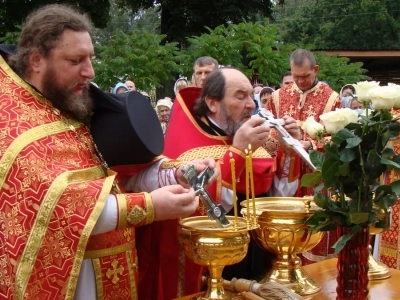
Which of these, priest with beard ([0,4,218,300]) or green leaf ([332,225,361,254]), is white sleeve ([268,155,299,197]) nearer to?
priest with beard ([0,4,218,300])

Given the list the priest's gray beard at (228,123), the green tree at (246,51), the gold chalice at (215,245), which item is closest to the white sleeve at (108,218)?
the gold chalice at (215,245)

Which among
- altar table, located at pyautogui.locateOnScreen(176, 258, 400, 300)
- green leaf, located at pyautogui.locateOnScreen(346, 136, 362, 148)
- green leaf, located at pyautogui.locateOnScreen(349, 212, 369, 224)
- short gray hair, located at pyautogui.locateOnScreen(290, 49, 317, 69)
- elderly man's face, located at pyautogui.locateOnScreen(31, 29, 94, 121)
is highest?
short gray hair, located at pyautogui.locateOnScreen(290, 49, 317, 69)

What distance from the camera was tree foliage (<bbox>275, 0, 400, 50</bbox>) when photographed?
38406mm

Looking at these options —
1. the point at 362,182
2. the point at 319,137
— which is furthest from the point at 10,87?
the point at 362,182

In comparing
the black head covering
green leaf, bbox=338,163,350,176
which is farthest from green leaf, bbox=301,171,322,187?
the black head covering

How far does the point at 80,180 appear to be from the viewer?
7.11 ft

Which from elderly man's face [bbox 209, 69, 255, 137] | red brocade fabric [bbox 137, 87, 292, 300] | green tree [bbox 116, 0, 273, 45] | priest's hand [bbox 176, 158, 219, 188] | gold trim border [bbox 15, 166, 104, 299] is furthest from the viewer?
green tree [bbox 116, 0, 273, 45]

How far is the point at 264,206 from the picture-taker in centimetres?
267

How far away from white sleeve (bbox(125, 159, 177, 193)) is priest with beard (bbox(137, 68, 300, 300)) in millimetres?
247

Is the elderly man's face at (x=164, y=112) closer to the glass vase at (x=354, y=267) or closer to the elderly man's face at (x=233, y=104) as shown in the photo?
the elderly man's face at (x=233, y=104)

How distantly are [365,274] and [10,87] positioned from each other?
1.52m

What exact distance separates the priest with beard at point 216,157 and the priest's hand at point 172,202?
2.48 feet

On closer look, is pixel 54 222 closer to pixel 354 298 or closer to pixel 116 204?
pixel 116 204

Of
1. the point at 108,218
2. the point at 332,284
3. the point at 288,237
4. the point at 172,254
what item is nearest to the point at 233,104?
the point at 172,254
